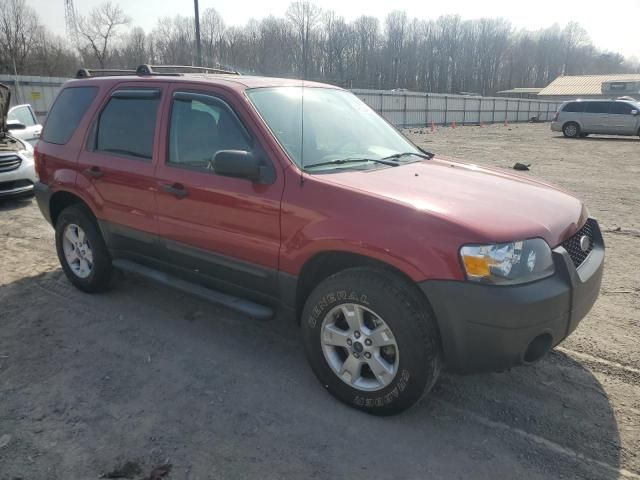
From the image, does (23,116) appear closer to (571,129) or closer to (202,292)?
(202,292)

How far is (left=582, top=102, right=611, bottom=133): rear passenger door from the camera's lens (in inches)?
954

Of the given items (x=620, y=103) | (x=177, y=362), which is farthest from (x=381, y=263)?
(x=620, y=103)

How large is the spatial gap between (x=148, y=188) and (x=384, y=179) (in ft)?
6.17

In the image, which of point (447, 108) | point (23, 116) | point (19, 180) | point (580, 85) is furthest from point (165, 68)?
point (580, 85)

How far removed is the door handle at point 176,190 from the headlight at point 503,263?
2048 millimetres

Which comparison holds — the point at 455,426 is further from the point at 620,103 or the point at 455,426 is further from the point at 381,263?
the point at 620,103

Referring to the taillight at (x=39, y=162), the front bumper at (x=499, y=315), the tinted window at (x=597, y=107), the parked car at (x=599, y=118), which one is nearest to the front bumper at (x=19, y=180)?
the taillight at (x=39, y=162)

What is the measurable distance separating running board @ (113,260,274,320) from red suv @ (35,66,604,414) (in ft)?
0.05

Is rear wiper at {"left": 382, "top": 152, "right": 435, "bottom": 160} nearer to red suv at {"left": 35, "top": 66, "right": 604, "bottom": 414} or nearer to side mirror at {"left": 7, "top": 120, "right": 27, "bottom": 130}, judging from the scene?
red suv at {"left": 35, "top": 66, "right": 604, "bottom": 414}

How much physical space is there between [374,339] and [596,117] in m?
26.2

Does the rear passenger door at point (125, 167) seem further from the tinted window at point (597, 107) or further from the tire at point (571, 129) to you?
the tire at point (571, 129)

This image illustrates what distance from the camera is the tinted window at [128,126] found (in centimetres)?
391

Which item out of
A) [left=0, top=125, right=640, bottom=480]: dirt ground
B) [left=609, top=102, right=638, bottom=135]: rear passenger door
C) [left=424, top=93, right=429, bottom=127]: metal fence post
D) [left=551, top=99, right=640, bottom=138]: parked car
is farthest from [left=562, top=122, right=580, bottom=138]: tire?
[left=0, top=125, right=640, bottom=480]: dirt ground

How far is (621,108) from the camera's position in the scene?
23.9 meters
